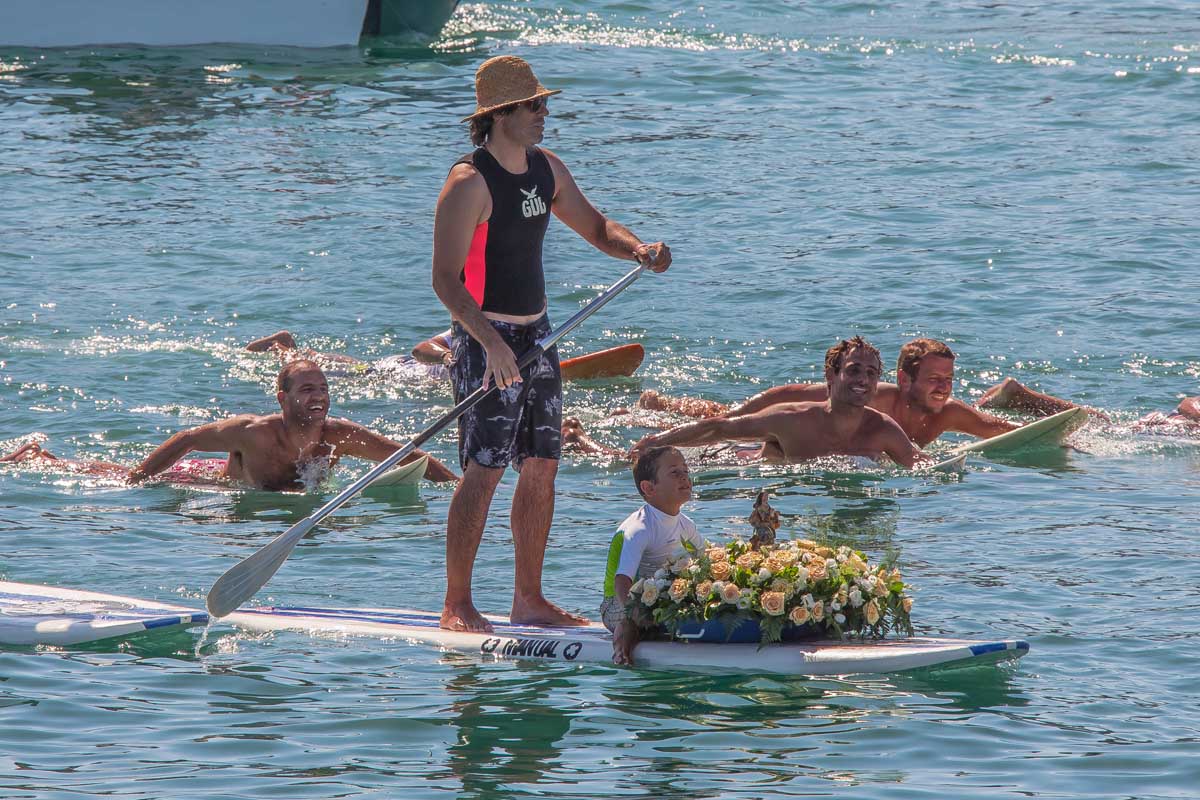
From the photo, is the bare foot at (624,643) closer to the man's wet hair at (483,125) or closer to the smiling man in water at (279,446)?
the man's wet hair at (483,125)

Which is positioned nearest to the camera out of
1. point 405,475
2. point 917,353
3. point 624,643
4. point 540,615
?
point 624,643

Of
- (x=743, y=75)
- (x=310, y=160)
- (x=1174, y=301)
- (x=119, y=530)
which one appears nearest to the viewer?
(x=119, y=530)

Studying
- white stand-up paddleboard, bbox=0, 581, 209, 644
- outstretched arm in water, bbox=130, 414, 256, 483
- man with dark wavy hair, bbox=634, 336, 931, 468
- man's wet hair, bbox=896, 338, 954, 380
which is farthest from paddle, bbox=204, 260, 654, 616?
man's wet hair, bbox=896, 338, 954, 380

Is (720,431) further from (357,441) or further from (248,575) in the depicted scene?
(248,575)

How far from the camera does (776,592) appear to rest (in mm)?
7172

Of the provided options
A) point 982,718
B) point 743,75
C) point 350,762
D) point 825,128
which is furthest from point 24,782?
point 743,75

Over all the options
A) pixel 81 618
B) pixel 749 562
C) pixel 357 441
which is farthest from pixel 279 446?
pixel 749 562

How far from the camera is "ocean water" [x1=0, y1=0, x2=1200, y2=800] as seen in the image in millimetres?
6734

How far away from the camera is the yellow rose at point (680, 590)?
7238 mm

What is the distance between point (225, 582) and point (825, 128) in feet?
57.4

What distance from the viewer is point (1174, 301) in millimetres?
16469

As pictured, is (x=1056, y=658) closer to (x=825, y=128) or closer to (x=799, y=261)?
(x=799, y=261)

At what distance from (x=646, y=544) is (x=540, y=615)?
2.49 feet

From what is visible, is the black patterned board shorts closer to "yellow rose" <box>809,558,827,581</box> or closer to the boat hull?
"yellow rose" <box>809,558,827,581</box>
